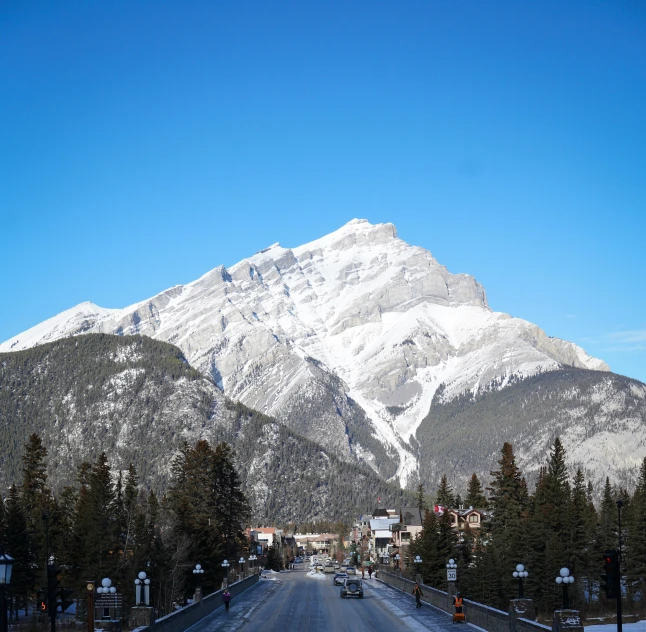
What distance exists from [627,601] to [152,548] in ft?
162

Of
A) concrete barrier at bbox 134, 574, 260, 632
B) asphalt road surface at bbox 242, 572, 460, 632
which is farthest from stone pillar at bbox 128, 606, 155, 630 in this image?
asphalt road surface at bbox 242, 572, 460, 632

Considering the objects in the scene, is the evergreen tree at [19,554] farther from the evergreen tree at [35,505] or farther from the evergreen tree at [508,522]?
the evergreen tree at [508,522]

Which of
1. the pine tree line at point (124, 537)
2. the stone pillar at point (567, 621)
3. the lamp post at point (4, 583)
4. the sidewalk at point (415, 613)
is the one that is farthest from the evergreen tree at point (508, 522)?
the lamp post at point (4, 583)

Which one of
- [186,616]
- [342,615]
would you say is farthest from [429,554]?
[186,616]

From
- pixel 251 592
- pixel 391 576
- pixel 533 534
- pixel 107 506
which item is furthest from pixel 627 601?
pixel 107 506

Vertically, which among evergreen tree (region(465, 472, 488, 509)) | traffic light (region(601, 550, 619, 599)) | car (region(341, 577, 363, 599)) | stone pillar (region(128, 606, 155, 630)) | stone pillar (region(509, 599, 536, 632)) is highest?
evergreen tree (region(465, 472, 488, 509))

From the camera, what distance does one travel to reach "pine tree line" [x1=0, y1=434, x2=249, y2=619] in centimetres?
8225

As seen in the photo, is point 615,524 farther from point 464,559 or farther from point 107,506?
point 107,506

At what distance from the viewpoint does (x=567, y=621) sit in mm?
38875

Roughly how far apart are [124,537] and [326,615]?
102 ft

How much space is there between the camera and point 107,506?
309ft

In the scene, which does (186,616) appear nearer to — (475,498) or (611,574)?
(611,574)

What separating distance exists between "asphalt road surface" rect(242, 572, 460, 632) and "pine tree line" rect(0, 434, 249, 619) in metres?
10.0

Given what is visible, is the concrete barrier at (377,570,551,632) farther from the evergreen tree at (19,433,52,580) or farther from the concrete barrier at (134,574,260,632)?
the evergreen tree at (19,433,52,580)
